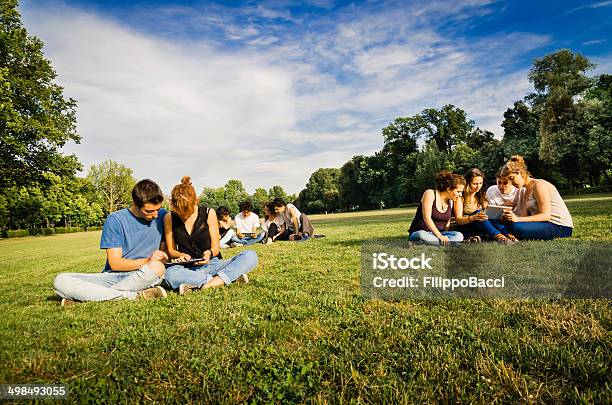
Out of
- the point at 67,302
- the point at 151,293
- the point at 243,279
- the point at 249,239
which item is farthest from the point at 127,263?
the point at 249,239

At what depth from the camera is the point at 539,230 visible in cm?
661

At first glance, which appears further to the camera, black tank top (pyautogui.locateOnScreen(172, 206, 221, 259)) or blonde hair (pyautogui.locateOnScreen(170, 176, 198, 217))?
black tank top (pyautogui.locateOnScreen(172, 206, 221, 259))

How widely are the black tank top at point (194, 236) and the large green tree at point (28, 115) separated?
66.5ft

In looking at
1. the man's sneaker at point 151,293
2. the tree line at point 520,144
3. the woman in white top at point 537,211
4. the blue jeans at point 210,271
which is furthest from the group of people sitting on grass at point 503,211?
the tree line at point 520,144

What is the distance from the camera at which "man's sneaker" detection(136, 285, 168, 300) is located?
475 centimetres

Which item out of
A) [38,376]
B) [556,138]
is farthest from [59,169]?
[556,138]

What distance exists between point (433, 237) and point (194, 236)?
451 cm

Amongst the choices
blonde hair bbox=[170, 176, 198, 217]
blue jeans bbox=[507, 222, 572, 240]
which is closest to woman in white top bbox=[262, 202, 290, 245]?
blonde hair bbox=[170, 176, 198, 217]

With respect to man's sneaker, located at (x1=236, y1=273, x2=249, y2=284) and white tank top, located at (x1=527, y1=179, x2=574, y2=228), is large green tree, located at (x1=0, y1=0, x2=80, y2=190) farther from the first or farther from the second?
white tank top, located at (x1=527, y1=179, x2=574, y2=228)

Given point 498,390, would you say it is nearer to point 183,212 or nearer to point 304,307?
point 304,307

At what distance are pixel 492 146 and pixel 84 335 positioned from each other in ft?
156

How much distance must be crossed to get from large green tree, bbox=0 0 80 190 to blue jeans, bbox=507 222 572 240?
2426 cm

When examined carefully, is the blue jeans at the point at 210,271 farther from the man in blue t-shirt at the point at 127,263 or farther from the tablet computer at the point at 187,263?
the man in blue t-shirt at the point at 127,263

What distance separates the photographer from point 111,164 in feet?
247
